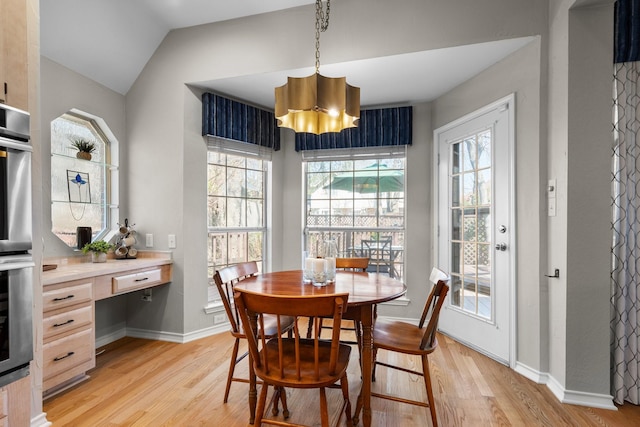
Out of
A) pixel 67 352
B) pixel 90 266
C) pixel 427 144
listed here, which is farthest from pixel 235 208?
pixel 427 144

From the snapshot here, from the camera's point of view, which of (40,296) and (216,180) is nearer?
(40,296)

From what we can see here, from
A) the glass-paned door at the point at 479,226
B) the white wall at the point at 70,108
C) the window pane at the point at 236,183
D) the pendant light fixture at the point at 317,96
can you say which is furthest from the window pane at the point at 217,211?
the glass-paned door at the point at 479,226

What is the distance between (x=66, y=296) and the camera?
226 centimetres

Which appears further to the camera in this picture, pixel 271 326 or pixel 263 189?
pixel 263 189

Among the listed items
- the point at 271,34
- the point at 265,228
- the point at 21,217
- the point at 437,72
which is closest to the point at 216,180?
the point at 265,228

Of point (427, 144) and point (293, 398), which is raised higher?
point (427, 144)

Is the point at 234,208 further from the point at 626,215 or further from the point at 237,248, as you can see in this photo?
the point at 626,215

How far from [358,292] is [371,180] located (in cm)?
219

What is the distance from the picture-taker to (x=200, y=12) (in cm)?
303

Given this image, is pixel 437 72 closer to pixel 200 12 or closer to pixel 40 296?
pixel 200 12

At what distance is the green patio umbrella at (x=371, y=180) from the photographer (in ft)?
12.6

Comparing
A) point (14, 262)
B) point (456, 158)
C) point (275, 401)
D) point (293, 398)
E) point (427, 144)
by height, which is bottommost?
point (293, 398)

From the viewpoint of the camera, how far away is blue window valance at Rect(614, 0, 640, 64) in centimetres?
212

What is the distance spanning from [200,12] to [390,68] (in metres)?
1.81
